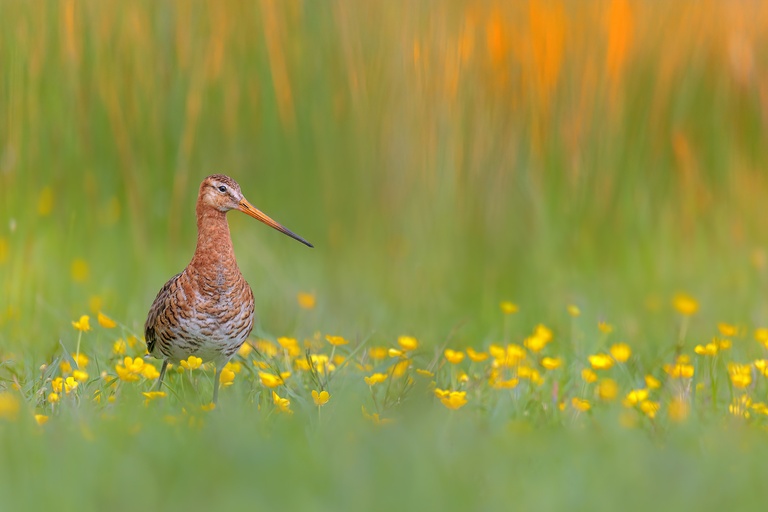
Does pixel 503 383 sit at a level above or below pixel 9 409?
below

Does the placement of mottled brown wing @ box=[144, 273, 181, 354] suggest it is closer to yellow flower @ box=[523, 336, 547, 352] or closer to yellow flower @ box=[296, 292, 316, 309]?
yellow flower @ box=[296, 292, 316, 309]

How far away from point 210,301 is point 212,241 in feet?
0.88

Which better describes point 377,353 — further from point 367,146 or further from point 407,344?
point 367,146

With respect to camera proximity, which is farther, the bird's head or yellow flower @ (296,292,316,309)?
yellow flower @ (296,292,316,309)

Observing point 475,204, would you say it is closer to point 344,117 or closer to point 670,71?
point 344,117

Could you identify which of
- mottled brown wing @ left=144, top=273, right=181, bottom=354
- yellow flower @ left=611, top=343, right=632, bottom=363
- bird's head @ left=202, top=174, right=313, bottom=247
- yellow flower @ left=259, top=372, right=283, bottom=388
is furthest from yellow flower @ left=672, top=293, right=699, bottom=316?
mottled brown wing @ left=144, top=273, right=181, bottom=354

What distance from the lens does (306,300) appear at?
5949mm

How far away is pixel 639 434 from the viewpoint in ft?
12.4

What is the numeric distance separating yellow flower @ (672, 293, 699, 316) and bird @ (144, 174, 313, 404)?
1992mm

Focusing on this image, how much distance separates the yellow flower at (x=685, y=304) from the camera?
5566mm

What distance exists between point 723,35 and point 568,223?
1.42 meters

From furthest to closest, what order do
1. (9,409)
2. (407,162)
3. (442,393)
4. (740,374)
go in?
(407,162) → (740,374) → (442,393) → (9,409)

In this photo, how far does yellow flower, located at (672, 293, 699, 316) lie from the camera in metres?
5.57

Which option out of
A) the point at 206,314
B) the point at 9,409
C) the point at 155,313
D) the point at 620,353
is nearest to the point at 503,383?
the point at 620,353
